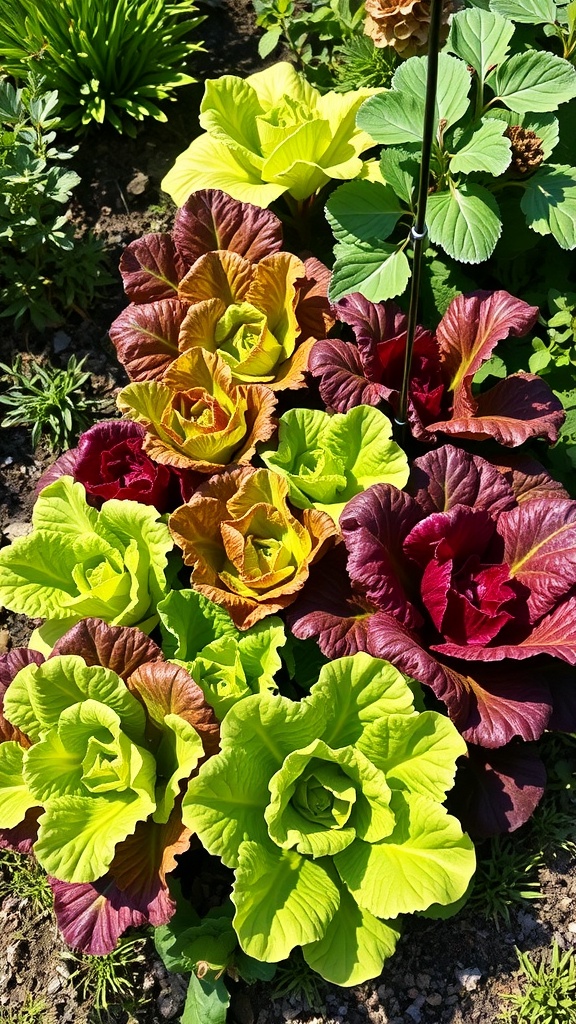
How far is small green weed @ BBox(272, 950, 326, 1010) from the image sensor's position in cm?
191

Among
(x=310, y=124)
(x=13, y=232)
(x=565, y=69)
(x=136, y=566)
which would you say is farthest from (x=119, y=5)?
(x=136, y=566)

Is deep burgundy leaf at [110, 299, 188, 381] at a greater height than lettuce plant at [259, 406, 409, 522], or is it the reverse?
deep burgundy leaf at [110, 299, 188, 381]

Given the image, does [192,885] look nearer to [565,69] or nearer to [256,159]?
[256,159]

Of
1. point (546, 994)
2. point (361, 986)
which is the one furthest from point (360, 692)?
point (546, 994)

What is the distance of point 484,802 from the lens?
1885 millimetres

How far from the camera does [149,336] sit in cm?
228

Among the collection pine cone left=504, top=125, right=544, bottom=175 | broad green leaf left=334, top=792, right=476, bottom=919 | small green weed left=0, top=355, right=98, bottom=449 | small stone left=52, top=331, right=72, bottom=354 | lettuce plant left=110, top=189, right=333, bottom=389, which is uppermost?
pine cone left=504, top=125, right=544, bottom=175

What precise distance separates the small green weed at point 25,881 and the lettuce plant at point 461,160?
5.66ft

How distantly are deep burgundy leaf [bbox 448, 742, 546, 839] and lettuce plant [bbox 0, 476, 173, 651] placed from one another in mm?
859

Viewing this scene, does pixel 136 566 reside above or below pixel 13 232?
below

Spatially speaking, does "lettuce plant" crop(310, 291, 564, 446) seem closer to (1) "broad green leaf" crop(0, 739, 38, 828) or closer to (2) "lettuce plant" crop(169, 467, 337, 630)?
(2) "lettuce plant" crop(169, 467, 337, 630)

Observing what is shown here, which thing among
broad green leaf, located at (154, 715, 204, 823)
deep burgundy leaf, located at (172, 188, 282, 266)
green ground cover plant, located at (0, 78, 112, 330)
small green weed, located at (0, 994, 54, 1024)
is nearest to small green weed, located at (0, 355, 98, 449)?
green ground cover plant, located at (0, 78, 112, 330)

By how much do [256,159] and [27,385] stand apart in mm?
1047

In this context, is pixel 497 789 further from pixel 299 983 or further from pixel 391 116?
pixel 391 116
